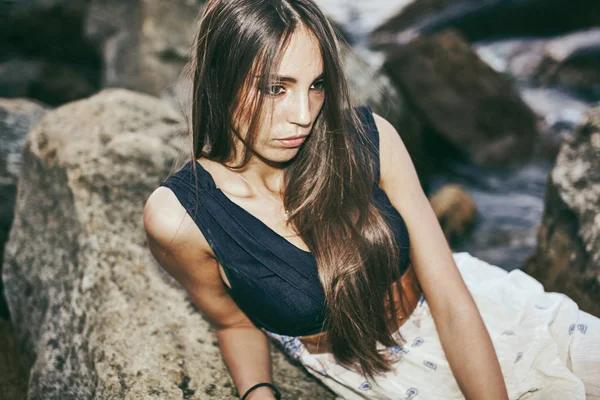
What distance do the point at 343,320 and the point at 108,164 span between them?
1593 mm

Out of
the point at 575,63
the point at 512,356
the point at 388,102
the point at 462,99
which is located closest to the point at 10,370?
the point at 512,356

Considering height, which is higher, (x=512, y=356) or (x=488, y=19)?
A: (x=488, y=19)

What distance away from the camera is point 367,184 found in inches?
69.4

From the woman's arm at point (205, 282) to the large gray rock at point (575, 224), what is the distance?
5.11 ft

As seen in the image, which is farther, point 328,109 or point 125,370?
point 125,370

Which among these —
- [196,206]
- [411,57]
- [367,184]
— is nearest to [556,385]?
[367,184]

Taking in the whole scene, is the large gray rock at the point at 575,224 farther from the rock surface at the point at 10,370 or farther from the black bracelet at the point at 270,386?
the rock surface at the point at 10,370

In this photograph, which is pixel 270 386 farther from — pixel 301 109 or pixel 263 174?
pixel 301 109

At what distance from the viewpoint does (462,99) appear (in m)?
6.43

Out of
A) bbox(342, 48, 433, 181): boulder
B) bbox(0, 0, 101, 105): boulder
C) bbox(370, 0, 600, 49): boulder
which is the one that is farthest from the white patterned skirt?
bbox(370, 0, 600, 49): boulder

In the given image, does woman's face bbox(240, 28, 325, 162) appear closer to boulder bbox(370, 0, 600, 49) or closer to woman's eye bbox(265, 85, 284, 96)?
woman's eye bbox(265, 85, 284, 96)

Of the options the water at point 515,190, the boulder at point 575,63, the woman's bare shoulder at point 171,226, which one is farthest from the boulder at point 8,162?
the boulder at point 575,63

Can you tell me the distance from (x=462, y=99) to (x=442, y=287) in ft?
17.1

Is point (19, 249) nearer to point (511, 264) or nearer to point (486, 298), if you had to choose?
point (486, 298)
